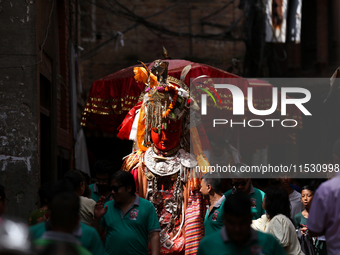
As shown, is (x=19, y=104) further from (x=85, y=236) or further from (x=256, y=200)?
(x=85, y=236)

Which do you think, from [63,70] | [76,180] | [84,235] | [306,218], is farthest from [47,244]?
[63,70]

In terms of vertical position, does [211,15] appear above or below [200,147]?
above

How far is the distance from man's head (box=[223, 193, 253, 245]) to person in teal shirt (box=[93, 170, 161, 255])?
178 centimetres

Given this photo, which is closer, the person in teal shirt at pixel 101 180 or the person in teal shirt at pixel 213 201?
the person in teal shirt at pixel 213 201

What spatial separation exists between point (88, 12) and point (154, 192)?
12727 mm

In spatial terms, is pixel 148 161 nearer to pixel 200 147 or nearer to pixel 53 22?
pixel 200 147

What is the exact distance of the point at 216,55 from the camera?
19.2 metres

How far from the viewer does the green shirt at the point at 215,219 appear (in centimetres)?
543

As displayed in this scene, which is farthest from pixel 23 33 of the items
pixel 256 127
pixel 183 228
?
pixel 256 127

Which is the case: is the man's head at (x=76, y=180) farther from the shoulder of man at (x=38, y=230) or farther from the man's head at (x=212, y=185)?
the shoulder of man at (x=38, y=230)

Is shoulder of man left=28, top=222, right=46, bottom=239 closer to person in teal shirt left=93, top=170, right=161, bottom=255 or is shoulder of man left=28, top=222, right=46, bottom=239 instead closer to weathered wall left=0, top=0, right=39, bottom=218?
person in teal shirt left=93, top=170, right=161, bottom=255

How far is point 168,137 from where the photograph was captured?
6871 millimetres

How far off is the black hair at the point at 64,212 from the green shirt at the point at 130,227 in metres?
1.69

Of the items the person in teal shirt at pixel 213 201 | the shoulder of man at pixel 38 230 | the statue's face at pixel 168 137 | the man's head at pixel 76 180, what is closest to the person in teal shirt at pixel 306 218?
the person in teal shirt at pixel 213 201
